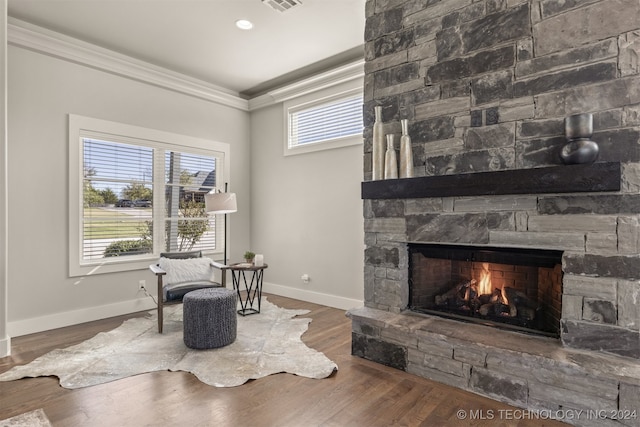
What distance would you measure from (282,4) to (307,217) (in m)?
2.56

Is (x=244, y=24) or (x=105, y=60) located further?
(x=105, y=60)

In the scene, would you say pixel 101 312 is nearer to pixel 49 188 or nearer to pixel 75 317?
pixel 75 317

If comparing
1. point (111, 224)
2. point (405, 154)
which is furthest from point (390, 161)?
point (111, 224)

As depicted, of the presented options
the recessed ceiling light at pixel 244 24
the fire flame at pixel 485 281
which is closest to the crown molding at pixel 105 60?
the recessed ceiling light at pixel 244 24

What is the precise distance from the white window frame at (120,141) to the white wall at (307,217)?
2.31ft

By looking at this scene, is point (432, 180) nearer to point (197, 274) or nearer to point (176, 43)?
point (197, 274)

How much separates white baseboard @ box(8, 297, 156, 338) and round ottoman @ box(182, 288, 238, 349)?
1550 mm

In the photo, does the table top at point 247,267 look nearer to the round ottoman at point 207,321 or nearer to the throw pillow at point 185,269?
the throw pillow at point 185,269

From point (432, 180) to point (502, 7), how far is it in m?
1.26

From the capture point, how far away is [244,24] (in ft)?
12.0

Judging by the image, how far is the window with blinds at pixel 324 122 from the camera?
449 centimetres

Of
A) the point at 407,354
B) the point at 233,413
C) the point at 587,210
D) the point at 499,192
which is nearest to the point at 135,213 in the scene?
the point at 233,413

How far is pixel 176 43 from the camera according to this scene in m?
4.02

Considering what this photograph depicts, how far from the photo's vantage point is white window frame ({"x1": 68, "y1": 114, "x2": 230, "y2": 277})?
3949mm
